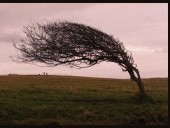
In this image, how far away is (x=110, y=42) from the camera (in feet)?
95.6

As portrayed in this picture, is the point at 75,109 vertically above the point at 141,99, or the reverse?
the point at 141,99

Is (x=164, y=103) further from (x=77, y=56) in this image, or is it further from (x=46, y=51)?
(x=46, y=51)

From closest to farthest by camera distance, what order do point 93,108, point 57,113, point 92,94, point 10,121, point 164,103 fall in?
1. point 10,121
2. point 57,113
3. point 93,108
4. point 164,103
5. point 92,94

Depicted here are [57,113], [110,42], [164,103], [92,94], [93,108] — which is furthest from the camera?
[92,94]

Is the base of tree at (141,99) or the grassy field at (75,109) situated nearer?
the grassy field at (75,109)

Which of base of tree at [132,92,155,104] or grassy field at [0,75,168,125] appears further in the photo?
base of tree at [132,92,155,104]

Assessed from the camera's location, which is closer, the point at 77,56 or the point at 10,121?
the point at 10,121

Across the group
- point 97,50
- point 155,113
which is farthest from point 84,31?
point 155,113

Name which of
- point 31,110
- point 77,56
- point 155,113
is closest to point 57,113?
point 31,110

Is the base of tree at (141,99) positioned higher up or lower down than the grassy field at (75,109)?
higher up

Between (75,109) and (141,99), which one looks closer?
(75,109)

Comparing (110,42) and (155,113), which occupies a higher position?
(110,42)

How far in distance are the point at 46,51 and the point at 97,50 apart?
360 centimetres

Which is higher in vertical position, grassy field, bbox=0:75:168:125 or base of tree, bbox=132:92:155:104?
base of tree, bbox=132:92:155:104
